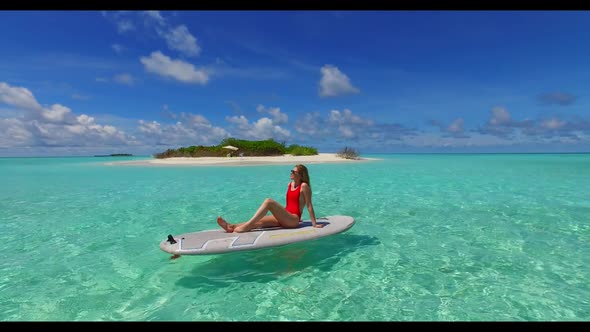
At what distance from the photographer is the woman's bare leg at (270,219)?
5.07m

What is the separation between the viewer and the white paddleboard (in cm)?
432

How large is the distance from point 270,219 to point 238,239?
2.91ft

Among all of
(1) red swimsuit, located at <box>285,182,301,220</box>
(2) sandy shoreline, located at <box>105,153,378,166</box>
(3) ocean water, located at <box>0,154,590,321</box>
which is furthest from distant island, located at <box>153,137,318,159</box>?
(1) red swimsuit, located at <box>285,182,301,220</box>

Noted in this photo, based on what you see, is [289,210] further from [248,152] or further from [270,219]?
[248,152]

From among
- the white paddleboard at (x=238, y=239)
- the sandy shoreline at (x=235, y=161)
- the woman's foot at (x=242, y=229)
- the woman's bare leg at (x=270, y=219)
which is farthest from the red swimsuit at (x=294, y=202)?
the sandy shoreline at (x=235, y=161)

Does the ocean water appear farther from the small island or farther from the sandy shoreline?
the small island

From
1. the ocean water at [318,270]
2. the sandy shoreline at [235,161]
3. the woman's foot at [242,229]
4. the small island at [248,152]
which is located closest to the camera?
the ocean water at [318,270]

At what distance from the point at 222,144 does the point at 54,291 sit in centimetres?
4512

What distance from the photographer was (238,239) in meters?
4.62

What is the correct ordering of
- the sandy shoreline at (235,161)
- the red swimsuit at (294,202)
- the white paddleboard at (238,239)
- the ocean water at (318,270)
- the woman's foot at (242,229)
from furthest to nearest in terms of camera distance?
the sandy shoreline at (235,161)
the red swimsuit at (294,202)
the woman's foot at (242,229)
the white paddleboard at (238,239)
the ocean water at (318,270)

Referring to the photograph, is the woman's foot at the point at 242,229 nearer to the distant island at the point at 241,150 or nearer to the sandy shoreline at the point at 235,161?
the sandy shoreline at the point at 235,161

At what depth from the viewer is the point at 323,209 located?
941 cm
